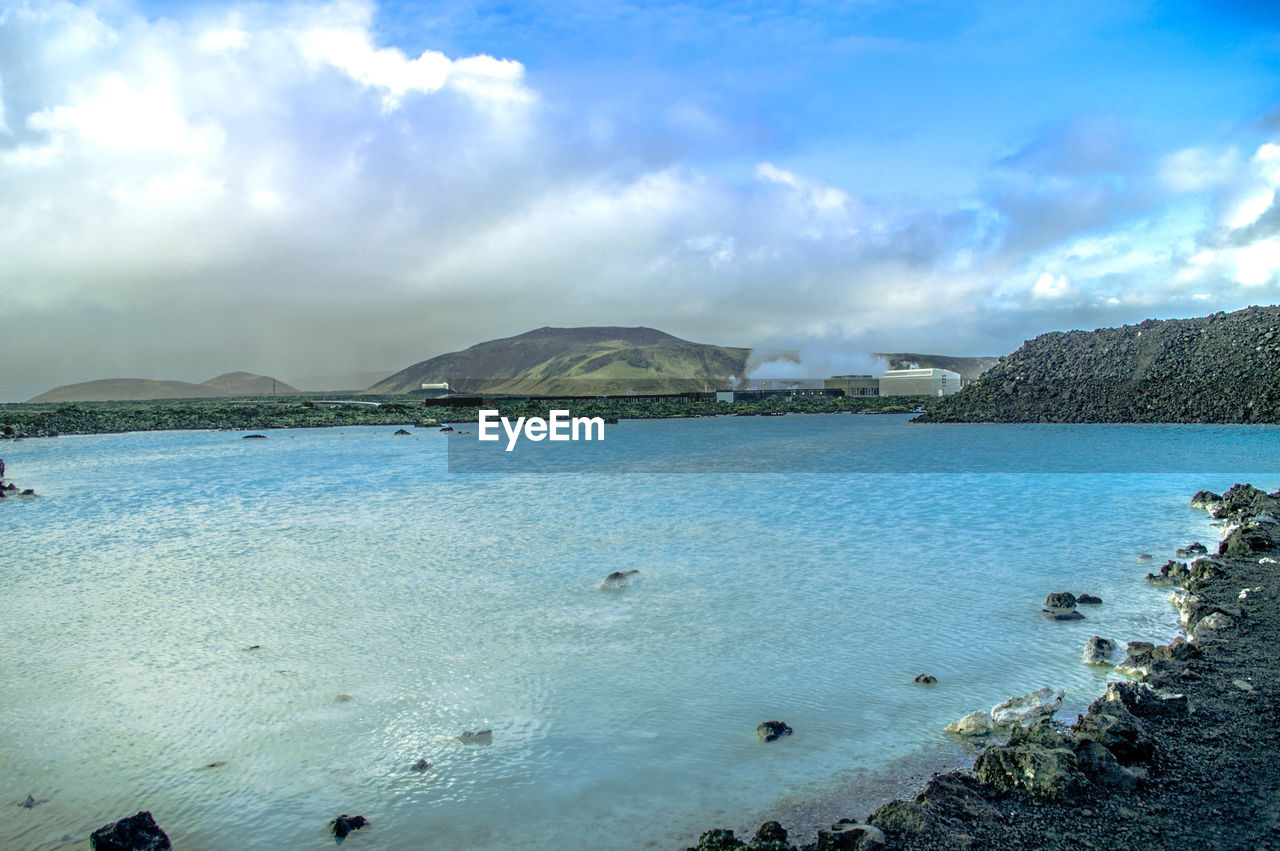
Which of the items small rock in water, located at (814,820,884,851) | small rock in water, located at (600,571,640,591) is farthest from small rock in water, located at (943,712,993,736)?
small rock in water, located at (600,571,640,591)

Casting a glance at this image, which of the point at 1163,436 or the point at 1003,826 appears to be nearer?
the point at 1003,826

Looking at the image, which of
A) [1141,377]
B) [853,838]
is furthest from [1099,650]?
[1141,377]

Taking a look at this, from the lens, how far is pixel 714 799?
4508mm

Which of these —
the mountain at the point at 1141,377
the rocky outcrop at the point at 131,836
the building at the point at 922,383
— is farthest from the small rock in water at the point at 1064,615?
the building at the point at 922,383

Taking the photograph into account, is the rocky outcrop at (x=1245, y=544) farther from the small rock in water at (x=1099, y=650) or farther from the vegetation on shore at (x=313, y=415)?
the vegetation on shore at (x=313, y=415)

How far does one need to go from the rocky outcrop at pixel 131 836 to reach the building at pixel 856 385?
420ft

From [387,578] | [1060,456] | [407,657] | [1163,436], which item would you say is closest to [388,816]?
[407,657]

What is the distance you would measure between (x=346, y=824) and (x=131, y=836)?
3.48 feet

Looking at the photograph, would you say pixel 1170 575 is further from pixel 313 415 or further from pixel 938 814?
pixel 313 415

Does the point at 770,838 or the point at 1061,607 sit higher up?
the point at 770,838

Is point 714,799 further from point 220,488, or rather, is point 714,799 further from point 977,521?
point 220,488

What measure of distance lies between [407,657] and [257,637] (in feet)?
6.40

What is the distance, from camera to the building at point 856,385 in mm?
129250

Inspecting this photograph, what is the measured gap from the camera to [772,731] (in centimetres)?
532
